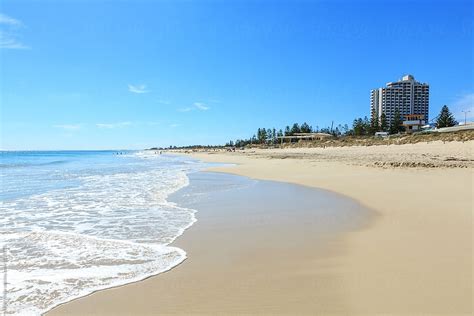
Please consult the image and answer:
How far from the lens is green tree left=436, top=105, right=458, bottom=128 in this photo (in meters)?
75.1

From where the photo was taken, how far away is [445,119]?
247 ft

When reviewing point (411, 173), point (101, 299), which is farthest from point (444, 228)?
point (411, 173)

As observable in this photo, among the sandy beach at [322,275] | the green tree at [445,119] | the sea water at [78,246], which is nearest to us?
the sandy beach at [322,275]

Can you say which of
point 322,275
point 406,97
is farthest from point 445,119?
point 322,275

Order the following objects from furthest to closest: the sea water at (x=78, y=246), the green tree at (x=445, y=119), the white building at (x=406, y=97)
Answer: the white building at (x=406, y=97)
the green tree at (x=445, y=119)
the sea water at (x=78, y=246)

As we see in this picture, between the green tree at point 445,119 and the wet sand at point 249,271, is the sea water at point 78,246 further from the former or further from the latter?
the green tree at point 445,119

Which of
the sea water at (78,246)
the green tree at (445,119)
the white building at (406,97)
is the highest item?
the white building at (406,97)

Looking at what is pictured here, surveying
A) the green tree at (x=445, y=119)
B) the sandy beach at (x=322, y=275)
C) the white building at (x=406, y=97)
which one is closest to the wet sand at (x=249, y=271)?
the sandy beach at (x=322, y=275)

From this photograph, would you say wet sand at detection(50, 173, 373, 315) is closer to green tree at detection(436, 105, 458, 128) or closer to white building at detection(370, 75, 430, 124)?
green tree at detection(436, 105, 458, 128)

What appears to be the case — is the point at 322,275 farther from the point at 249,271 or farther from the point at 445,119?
the point at 445,119

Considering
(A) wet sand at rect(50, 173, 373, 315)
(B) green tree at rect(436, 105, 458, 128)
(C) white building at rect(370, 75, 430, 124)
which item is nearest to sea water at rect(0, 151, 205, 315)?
(A) wet sand at rect(50, 173, 373, 315)

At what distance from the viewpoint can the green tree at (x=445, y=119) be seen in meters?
75.1

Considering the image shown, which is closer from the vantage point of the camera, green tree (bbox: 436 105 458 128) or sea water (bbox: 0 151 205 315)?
sea water (bbox: 0 151 205 315)

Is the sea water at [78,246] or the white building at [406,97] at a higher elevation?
the white building at [406,97]
